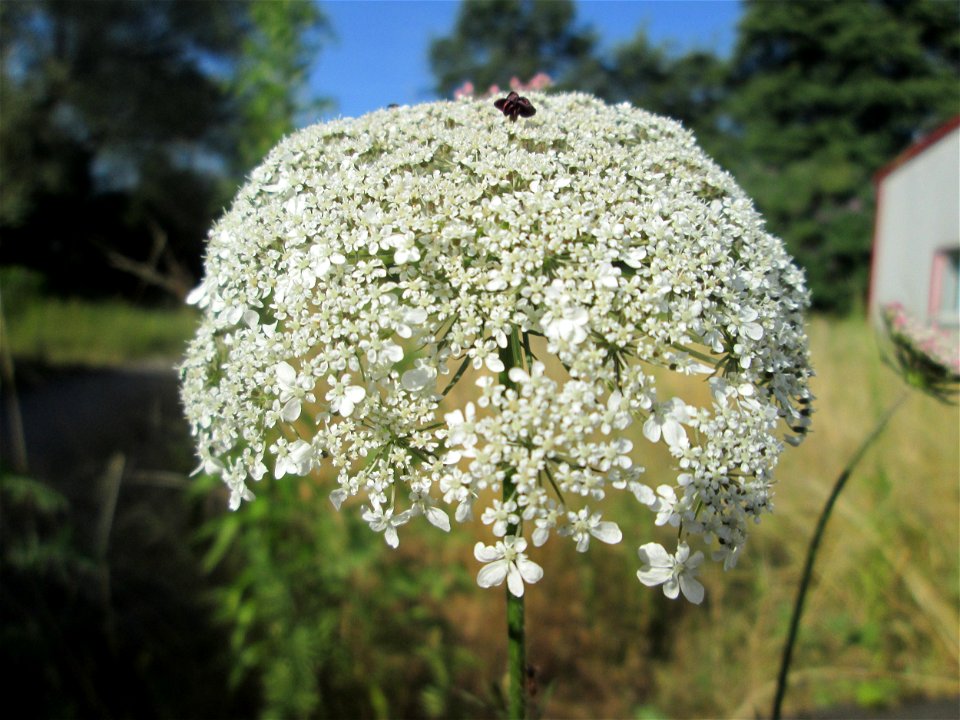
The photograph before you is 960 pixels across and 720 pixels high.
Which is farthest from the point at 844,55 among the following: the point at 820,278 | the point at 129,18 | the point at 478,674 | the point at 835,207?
the point at 478,674

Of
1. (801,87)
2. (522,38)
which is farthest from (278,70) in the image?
(801,87)

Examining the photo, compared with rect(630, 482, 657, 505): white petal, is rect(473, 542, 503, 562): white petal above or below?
below

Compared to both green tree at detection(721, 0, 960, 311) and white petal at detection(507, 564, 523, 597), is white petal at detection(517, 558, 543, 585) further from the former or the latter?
green tree at detection(721, 0, 960, 311)

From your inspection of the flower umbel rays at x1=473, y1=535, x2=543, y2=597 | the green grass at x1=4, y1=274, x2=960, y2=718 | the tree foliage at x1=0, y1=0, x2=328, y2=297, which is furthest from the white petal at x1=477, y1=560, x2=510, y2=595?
the tree foliage at x1=0, y1=0, x2=328, y2=297

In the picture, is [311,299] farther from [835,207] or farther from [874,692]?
[835,207]

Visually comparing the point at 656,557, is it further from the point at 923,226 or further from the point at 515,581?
the point at 923,226

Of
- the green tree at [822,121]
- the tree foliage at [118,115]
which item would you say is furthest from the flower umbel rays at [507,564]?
the green tree at [822,121]
